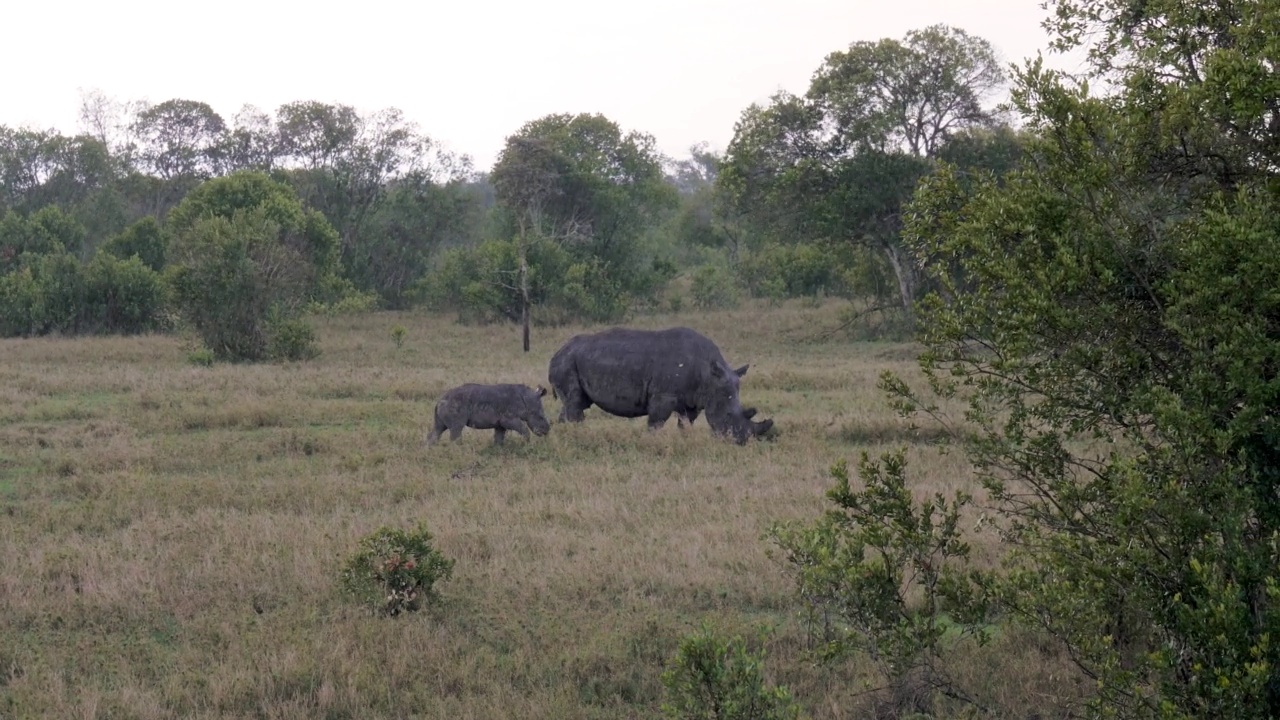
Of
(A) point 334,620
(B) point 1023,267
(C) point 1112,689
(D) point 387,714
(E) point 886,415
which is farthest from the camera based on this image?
(E) point 886,415

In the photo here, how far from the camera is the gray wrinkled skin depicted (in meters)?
15.6

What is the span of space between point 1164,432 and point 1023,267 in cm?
109

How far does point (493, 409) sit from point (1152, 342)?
10630 millimetres

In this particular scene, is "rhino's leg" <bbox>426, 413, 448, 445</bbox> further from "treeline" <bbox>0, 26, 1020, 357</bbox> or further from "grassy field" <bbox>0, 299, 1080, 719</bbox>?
"treeline" <bbox>0, 26, 1020, 357</bbox>

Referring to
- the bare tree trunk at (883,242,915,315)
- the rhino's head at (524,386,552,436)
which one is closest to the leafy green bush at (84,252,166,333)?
the bare tree trunk at (883,242,915,315)

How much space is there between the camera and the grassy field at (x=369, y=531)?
6.71 meters

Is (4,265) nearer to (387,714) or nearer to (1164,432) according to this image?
(387,714)

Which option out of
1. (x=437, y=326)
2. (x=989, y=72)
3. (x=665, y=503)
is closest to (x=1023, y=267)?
(x=665, y=503)

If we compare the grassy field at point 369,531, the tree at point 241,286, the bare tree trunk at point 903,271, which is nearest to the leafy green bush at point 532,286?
the tree at point 241,286

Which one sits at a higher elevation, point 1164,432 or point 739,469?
point 1164,432

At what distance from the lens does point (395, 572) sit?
26.5ft

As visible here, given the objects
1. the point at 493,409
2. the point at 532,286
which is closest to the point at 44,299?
the point at 532,286

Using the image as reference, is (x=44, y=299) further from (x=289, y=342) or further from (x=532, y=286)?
(x=532, y=286)

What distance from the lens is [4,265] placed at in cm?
3869
